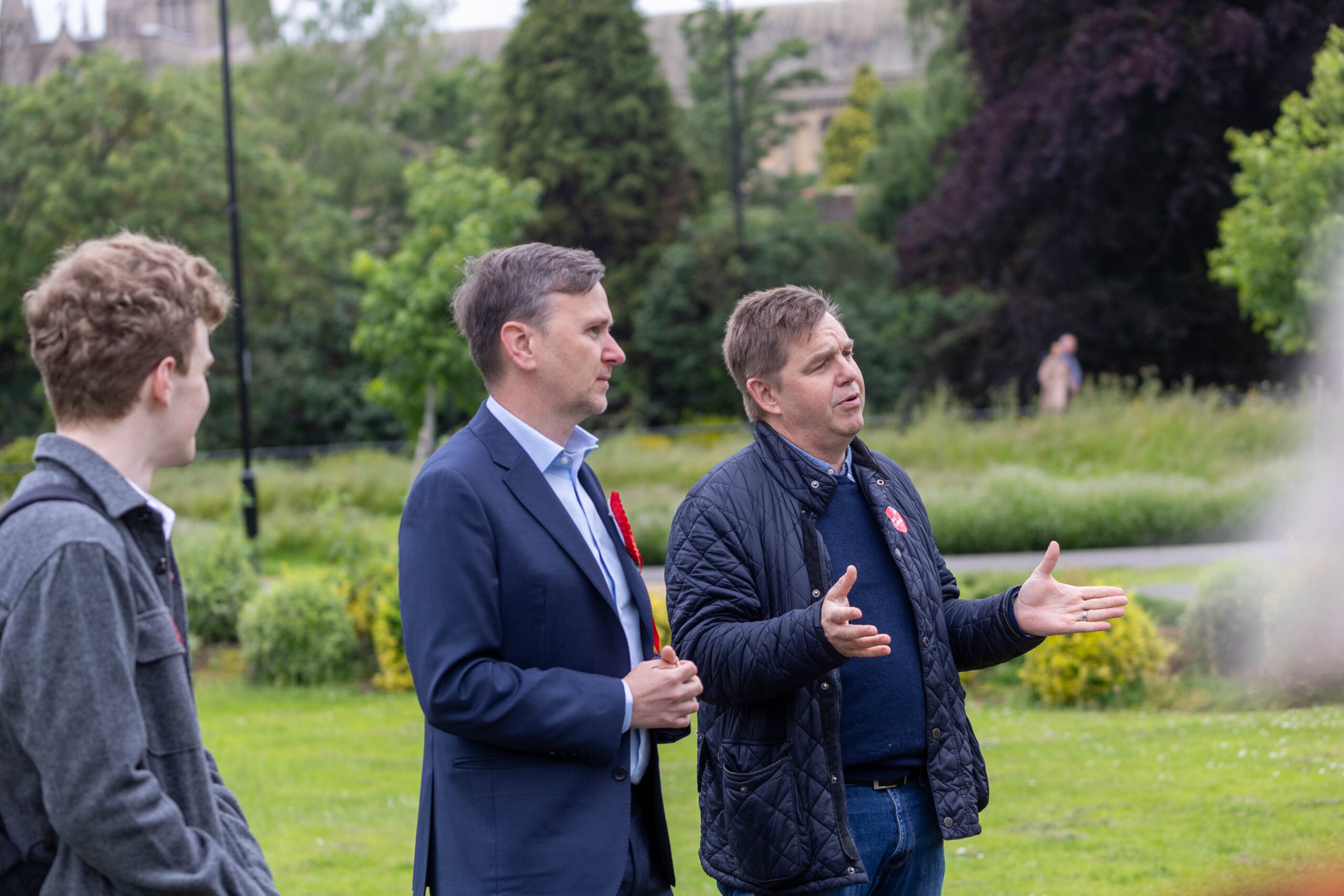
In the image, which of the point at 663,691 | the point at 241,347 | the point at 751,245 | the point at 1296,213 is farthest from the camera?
the point at 751,245

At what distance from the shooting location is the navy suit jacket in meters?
2.42

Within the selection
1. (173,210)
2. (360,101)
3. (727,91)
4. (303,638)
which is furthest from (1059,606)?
(360,101)

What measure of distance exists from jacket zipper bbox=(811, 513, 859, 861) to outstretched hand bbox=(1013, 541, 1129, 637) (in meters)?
0.49

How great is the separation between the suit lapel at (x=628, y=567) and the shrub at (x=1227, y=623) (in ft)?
22.6

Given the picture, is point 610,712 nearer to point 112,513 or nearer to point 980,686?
point 112,513

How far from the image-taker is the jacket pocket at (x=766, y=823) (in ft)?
9.23

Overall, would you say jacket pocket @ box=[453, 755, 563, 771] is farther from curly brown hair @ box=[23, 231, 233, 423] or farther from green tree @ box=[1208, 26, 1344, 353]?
green tree @ box=[1208, 26, 1344, 353]

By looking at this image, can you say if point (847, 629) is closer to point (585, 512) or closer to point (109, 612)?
point (585, 512)

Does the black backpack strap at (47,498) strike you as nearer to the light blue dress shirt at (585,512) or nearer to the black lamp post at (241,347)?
the light blue dress shirt at (585,512)

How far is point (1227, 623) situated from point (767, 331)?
6784mm

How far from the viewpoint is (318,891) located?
5.62 metres

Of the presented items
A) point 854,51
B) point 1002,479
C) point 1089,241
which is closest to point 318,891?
point 1002,479

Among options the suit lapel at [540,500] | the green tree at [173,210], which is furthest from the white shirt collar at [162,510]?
the green tree at [173,210]

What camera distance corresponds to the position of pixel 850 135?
54.8 m
